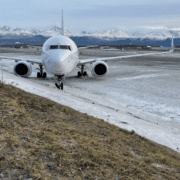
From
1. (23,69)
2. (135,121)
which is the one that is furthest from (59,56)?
(135,121)

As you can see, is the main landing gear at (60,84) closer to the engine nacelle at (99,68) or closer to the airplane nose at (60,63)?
the airplane nose at (60,63)

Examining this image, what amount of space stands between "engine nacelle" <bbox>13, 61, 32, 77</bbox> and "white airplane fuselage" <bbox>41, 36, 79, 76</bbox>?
294cm

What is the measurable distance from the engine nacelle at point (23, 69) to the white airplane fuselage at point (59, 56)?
9.65ft

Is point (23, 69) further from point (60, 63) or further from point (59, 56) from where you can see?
point (60, 63)

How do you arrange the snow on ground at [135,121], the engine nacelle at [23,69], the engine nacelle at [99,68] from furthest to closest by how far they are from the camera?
the engine nacelle at [99,68] → the engine nacelle at [23,69] → the snow on ground at [135,121]

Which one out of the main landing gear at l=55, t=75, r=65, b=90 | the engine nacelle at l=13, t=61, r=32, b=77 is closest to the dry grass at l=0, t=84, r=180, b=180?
the main landing gear at l=55, t=75, r=65, b=90

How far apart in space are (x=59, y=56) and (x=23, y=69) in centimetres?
530

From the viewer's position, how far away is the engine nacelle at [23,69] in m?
17.6

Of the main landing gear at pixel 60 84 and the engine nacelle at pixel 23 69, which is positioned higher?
the engine nacelle at pixel 23 69

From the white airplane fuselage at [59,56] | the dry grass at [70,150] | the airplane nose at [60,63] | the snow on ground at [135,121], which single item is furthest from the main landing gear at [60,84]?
the dry grass at [70,150]

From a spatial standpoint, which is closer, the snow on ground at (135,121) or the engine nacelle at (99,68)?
the snow on ground at (135,121)

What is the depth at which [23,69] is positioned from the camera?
58.1 feet

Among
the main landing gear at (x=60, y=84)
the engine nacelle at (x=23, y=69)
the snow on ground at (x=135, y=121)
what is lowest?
the snow on ground at (x=135, y=121)

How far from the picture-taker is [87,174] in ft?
13.5
